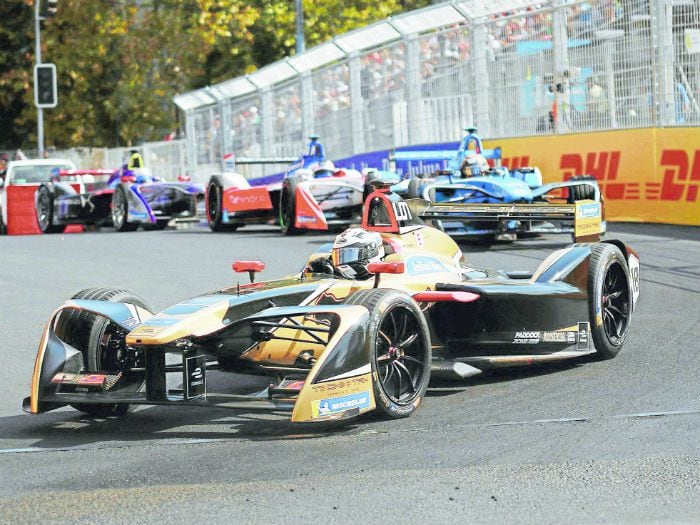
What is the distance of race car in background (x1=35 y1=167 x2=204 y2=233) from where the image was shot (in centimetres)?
2259

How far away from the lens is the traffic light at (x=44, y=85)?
31.2 meters

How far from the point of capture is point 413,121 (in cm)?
2581

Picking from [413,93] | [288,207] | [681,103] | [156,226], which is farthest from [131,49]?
[681,103]

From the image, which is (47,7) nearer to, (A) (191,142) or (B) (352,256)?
(A) (191,142)

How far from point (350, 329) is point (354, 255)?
4.97 ft

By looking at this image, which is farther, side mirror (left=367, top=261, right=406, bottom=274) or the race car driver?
the race car driver

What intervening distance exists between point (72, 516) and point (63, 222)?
18.7 meters

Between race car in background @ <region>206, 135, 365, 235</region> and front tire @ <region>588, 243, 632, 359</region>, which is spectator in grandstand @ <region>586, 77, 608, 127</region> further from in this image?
front tire @ <region>588, 243, 632, 359</region>

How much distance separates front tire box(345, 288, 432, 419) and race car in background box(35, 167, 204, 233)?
1541 cm

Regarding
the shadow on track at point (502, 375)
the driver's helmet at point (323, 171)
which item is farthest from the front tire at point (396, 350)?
the driver's helmet at point (323, 171)

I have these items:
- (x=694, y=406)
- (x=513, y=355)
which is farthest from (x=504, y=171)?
(x=694, y=406)


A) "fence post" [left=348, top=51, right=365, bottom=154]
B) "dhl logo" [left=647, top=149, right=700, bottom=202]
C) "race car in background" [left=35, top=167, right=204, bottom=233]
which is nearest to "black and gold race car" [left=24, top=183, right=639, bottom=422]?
"dhl logo" [left=647, top=149, right=700, bottom=202]

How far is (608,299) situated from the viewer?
30.3ft

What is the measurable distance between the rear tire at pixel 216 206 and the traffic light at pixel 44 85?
431 inches
